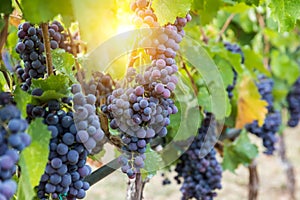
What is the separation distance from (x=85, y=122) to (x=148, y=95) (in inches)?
8.5

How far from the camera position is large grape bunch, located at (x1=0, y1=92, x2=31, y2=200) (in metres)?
0.58

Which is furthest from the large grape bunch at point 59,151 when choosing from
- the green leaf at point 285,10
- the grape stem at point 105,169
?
the green leaf at point 285,10

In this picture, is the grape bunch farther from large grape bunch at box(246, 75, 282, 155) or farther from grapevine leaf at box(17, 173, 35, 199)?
large grape bunch at box(246, 75, 282, 155)

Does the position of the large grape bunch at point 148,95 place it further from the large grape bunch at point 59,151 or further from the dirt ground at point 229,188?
the dirt ground at point 229,188

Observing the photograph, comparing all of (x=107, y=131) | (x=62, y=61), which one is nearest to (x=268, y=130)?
(x=107, y=131)

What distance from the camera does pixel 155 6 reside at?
87cm

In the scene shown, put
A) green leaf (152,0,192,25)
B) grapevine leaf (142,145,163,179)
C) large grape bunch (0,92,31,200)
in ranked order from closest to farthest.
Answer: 1. large grape bunch (0,92,31,200)
2. green leaf (152,0,192,25)
3. grapevine leaf (142,145,163,179)

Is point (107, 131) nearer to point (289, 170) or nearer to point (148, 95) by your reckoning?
point (148, 95)

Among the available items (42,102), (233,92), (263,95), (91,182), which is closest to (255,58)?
(233,92)

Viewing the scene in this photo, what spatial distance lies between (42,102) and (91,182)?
12.9 inches

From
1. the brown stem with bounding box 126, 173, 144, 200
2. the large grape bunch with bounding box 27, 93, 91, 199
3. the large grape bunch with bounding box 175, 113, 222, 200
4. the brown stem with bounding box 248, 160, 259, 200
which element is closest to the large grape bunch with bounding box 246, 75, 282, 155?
the brown stem with bounding box 248, 160, 259, 200

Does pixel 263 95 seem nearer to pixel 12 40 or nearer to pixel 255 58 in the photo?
pixel 255 58

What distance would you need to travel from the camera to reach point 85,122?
0.79m

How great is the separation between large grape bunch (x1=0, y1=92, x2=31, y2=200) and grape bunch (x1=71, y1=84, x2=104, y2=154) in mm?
181
